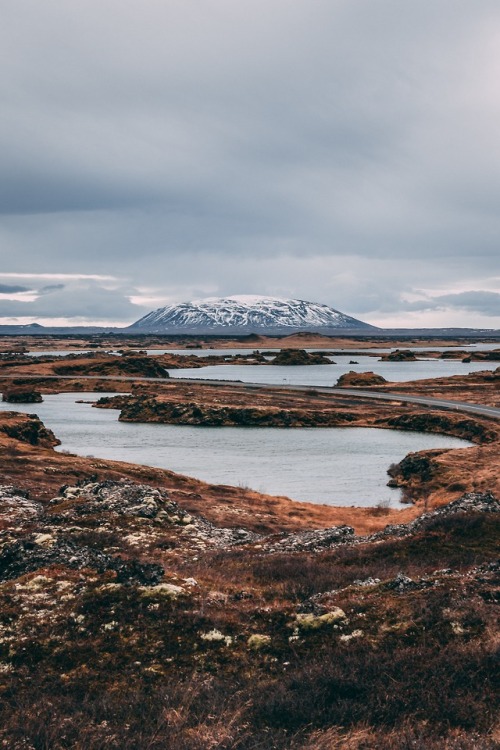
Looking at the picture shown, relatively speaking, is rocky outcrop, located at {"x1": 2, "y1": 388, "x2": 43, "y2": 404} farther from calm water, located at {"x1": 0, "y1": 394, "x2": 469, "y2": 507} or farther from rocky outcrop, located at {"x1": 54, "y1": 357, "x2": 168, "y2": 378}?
rocky outcrop, located at {"x1": 54, "y1": 357, "x2": 168, "y2": 378}

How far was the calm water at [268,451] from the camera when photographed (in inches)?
2178

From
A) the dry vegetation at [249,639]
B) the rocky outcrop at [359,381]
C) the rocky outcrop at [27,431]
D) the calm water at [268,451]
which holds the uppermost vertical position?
the rocky outcrop at [359,381]

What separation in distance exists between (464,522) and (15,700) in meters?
17.2

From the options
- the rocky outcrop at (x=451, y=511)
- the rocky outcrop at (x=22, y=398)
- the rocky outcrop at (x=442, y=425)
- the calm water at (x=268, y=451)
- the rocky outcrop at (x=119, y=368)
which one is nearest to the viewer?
the rocky outcrop at (x=451, y=511)

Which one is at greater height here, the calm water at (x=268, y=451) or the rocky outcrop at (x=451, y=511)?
the rocky outcrop at (x=451, y=511)

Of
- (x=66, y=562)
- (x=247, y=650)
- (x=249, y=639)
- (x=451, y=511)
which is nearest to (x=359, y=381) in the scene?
(x=451, y=511)

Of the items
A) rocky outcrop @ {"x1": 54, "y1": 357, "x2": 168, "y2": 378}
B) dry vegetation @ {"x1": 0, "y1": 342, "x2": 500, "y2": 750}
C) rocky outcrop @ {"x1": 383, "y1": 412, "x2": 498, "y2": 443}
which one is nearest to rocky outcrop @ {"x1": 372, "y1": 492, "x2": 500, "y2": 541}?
dry vegetation @ {"x1": 0, "y1": 342, "x2": 500, "y2": 750}

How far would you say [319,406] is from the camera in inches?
4151

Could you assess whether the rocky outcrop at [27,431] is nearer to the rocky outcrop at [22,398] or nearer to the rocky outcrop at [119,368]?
the rocky outcrop at [22,398]

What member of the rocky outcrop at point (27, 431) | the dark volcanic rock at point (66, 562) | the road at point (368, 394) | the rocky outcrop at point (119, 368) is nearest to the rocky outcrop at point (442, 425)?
the road at point (368, 394)

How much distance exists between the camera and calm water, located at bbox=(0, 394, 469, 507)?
5532 centimetres

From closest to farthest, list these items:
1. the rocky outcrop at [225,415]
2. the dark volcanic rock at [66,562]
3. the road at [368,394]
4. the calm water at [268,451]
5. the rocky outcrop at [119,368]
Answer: the dark volcanic rock at [66,562], the calm water at [268,451], the road at [368,394], the rocky outcrop at [225,415], the rocky outcrop at [119,368]

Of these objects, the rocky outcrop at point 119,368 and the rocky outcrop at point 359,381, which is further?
the rocky outcrop at point 119,368

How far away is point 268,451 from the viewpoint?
247 ft
